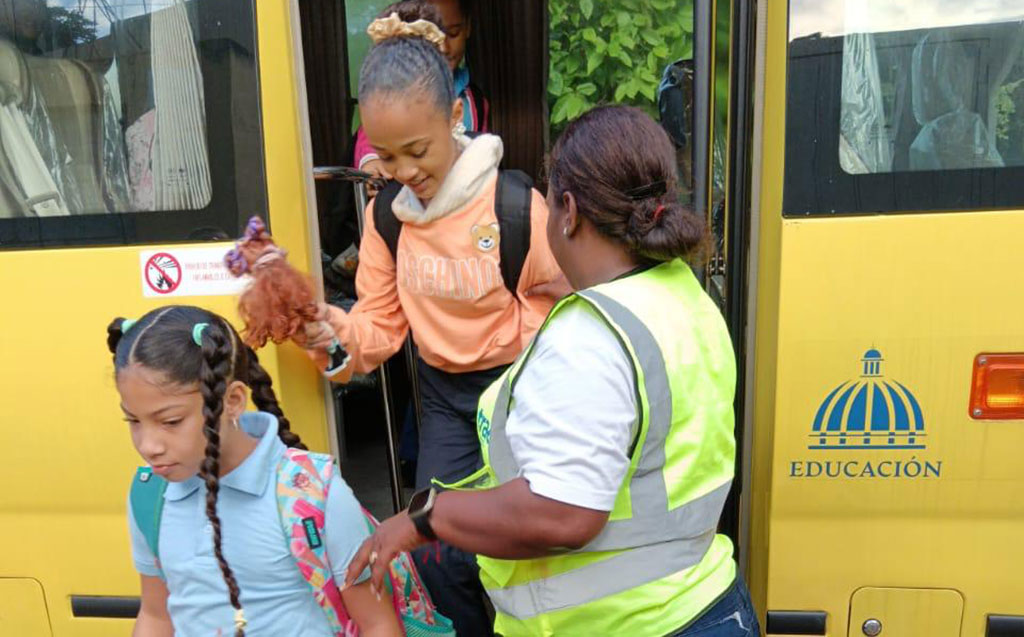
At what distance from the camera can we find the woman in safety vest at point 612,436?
4.05ft

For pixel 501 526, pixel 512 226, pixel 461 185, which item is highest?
pixel 461 185

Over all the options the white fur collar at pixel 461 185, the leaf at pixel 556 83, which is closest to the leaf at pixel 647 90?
the leaf at pixel 556 83

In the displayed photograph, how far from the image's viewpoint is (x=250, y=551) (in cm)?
153

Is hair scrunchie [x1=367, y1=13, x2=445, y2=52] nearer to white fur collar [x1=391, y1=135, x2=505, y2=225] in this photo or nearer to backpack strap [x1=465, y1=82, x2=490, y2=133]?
white fur collar [x1=391, y1=135, x2=505, y2=225]

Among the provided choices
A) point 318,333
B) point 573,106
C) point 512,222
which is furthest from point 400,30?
point 573,106

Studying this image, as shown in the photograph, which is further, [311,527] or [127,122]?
[127,122]

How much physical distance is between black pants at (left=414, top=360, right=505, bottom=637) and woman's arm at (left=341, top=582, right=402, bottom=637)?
0.54 meters

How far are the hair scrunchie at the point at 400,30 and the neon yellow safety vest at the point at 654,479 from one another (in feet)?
3.63

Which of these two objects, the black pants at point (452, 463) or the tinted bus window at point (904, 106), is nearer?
the tinted bus window at point (904, 106)

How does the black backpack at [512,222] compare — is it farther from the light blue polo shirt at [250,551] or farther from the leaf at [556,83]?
the leaf at [556,83]

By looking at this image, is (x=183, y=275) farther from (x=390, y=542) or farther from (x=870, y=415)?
(x=870, y=415)

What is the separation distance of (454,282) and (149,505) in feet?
2.86

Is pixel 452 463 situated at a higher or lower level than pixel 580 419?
lower

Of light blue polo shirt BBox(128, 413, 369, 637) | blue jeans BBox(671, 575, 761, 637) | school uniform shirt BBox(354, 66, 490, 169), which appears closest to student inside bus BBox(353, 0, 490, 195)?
school uniform shirt BBox(354, 66, 490, 169)
